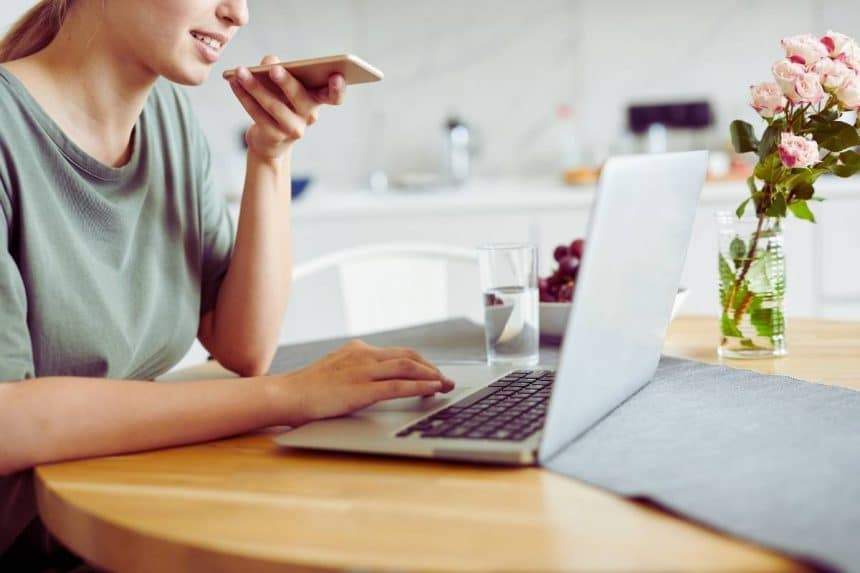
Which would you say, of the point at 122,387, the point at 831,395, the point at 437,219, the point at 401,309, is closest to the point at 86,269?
the point at 122,387

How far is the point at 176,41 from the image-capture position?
3.93 ft

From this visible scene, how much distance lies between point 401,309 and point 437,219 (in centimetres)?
107

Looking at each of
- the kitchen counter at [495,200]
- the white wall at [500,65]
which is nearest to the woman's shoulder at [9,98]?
the kitchen counter at [495,200]

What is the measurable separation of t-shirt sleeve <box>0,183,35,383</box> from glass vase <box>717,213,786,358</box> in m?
0.81

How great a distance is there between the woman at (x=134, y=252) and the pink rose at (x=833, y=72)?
1.81 feet

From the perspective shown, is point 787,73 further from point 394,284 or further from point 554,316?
point 394,284

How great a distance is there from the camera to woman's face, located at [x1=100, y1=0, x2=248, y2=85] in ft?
3.90

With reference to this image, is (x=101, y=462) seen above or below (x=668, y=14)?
below

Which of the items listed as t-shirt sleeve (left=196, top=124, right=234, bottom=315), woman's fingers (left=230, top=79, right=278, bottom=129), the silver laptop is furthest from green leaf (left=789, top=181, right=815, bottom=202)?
t-shirt sleeve (left=196, top=124, right=234, bottom=315)

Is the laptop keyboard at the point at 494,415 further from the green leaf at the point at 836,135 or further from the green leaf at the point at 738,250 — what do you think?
the green leaf at the point at 836,135

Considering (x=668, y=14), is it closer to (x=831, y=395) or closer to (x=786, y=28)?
(x=786, y=28)

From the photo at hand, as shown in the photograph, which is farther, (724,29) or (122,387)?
(724,29)

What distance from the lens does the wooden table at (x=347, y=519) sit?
Result: 0.62 meters

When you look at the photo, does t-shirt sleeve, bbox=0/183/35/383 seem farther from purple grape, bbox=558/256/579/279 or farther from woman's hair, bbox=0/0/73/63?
purple grape, bbox=558/256/579/279
